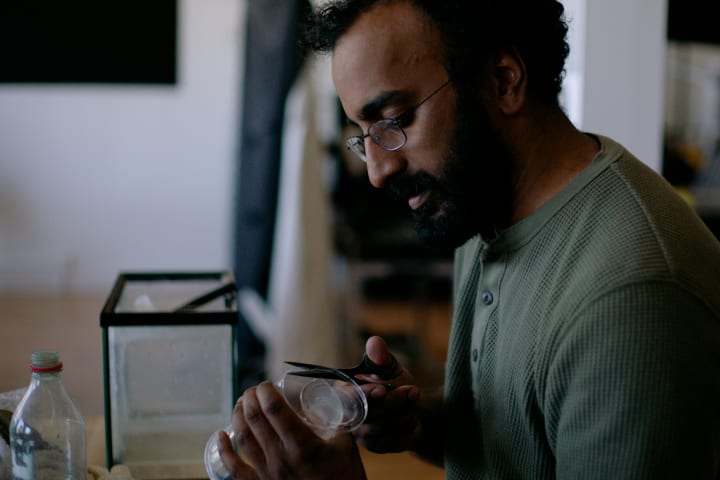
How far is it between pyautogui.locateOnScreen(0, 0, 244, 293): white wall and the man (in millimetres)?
4257

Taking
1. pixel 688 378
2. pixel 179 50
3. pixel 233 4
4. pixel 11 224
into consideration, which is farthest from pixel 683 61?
pixel 688 378

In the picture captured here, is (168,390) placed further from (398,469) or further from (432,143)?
(398,469)

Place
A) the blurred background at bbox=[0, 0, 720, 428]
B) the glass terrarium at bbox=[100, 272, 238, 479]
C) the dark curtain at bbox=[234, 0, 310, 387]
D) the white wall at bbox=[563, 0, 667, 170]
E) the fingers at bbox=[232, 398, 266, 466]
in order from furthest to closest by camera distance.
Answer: the blurred background at bbox=[0, 0, 720, 428] → the dark curtain at bbox=[234, 0, 310, 387] → the white wall at bbox=[563, 0, 667, 170] → the glass terrarium at bbox=[100, 272, 238, 479] → the fingers at bbox=[232, 398, 266, 466]

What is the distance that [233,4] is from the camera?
520 centimetres

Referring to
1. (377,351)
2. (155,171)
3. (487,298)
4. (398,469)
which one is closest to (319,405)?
(377,351)

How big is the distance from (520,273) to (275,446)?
1.22 feet

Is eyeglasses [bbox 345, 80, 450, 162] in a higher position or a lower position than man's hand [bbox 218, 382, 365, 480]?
higher

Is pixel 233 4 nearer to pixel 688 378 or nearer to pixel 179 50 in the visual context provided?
pixel 179 50

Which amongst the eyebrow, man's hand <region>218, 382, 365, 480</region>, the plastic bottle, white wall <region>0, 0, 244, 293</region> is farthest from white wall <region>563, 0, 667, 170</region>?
white wall <region>0, 0, 244, 293</region>

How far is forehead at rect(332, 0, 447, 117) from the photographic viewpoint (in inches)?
37.3

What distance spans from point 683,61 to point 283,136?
12.0 feet

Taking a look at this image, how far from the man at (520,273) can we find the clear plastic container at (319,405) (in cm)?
3

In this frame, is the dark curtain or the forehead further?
the dark curtain

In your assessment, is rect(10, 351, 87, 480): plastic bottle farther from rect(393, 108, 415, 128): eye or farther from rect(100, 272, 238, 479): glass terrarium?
rect(393, 108, 415, 128): eye
